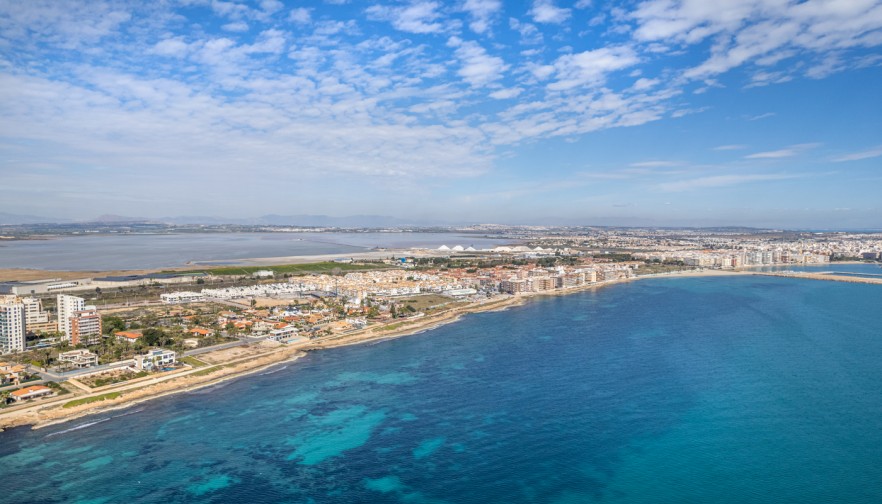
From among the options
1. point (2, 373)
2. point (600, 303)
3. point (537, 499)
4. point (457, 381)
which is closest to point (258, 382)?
point (457, 381)

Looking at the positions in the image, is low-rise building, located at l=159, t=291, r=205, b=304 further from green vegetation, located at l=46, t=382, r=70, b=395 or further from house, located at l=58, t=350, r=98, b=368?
green vegetation, located at l=46, t=382, r=70, b=395

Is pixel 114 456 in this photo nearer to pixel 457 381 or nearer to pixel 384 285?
pixel 457 381

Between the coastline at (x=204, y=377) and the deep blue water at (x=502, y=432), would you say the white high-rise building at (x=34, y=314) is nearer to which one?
the coastline at (x=204, y=377)

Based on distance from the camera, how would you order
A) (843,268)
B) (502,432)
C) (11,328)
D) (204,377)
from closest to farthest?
(502,432) < (204,377) < (11,328) < (843,268)

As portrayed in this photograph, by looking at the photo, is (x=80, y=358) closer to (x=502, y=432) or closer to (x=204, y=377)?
(x=204, y=377)

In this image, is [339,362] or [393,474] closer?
[393,474]

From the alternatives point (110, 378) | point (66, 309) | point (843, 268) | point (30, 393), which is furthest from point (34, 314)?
point (843, 268)

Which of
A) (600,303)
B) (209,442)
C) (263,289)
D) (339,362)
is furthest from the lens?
(263,289)

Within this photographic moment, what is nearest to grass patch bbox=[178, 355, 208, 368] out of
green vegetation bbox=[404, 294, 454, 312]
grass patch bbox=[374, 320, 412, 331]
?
grass patch bbox=[374, 320, 412, 331]
